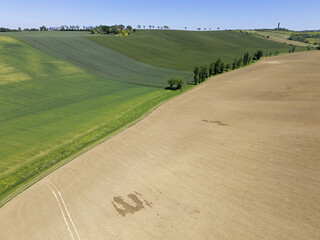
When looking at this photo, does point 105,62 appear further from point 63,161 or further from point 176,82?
point 63,161

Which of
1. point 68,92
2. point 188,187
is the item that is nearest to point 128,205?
point 188,187

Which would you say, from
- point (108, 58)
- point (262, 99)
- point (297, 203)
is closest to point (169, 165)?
point (297, 203)

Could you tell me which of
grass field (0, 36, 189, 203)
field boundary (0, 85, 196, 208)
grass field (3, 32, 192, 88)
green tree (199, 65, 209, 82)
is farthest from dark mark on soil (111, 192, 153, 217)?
green tree (199, 65, 209, 82)

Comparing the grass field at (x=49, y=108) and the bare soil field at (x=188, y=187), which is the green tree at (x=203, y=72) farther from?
the bare soil field at (x=188, y=187)

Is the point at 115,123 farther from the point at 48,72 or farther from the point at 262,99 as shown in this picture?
the point at 48,72

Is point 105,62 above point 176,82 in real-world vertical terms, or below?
above

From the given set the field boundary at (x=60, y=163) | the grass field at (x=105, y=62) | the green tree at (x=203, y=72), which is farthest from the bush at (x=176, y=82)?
the field boundary at (x=60, y=163)

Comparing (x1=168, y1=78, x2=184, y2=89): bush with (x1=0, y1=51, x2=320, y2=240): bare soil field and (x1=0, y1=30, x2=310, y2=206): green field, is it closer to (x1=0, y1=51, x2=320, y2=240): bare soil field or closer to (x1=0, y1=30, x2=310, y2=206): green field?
(x1=0, y1=30, x2=310, y2=206): green field
